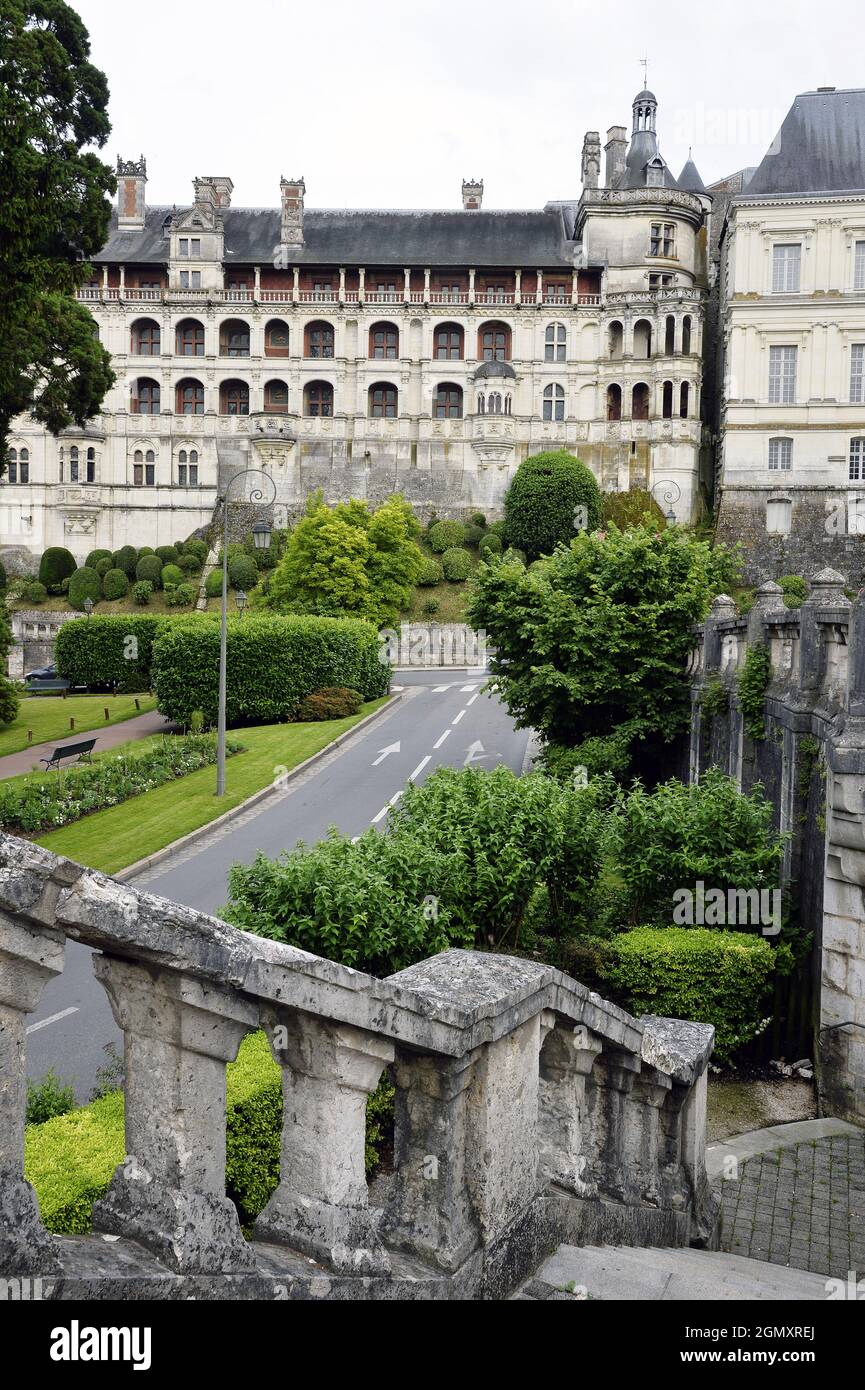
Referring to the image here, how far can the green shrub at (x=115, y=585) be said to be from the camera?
61.5 m

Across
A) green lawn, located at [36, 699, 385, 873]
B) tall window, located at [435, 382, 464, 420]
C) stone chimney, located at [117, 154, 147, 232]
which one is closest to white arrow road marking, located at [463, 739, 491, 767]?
green lawn, located at [36, 699, 385, 873]

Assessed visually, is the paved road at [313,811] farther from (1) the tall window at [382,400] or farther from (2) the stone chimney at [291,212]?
(2) the stone chimney at [291,212]

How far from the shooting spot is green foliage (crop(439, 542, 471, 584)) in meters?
59.2

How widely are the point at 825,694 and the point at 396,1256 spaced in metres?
9.61

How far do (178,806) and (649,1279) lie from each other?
851 inches

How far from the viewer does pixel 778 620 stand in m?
14.7

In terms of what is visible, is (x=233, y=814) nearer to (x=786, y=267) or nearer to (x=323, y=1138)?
(x=323, y=1138)

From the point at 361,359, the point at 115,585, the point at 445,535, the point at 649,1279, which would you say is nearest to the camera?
the point at 649,1279

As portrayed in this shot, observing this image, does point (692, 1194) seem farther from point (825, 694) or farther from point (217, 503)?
point (217, 503)

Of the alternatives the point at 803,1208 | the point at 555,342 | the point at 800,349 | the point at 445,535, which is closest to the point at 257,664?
the point at 445,535

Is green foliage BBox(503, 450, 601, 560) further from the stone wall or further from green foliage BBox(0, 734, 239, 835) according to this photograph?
the stone wall

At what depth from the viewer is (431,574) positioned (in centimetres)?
5856

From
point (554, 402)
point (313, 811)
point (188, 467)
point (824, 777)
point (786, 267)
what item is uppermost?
point (786, 267)

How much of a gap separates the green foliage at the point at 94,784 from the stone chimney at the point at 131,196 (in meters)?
52.9
